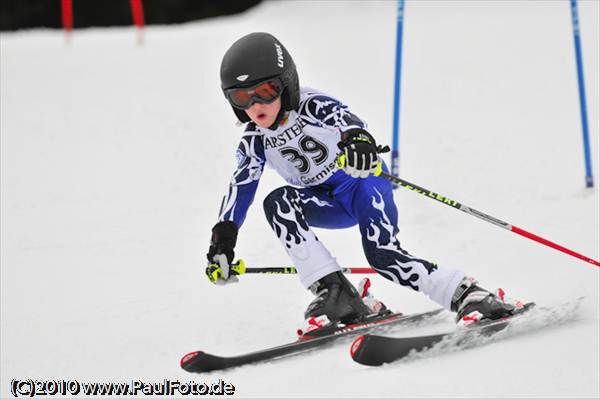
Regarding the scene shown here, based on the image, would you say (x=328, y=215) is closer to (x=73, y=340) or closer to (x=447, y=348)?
(x=447, y=348)

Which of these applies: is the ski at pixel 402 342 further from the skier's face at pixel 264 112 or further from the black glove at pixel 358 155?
the skier's face at pixel 264 112

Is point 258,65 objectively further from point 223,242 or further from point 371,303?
point 371,303

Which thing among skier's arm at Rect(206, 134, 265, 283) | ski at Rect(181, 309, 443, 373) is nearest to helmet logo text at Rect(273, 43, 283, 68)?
skier's arm at Rect(206, 134, 265, 283)

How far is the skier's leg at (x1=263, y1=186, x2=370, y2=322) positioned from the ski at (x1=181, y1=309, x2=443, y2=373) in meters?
0.08

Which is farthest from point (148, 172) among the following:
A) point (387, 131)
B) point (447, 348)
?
point (447, 348)

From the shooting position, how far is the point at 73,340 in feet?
14.0

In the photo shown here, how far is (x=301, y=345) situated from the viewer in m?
3.67

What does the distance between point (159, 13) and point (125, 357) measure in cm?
1195

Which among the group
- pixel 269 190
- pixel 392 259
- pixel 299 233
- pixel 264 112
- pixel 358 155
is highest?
pixel 264 112

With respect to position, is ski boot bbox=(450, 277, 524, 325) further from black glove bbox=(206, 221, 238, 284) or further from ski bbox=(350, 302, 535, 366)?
black glove bbox=(206, 221, 238, 284)

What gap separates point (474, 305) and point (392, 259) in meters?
0.42

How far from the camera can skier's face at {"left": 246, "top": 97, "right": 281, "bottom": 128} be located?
3752 millimetres

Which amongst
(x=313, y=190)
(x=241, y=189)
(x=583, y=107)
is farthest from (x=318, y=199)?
(x=583, y=107)

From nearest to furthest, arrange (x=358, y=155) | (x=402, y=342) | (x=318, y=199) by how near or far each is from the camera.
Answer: (x=402, y=342) → (x=358, y=155) → (x=318, y=199)
